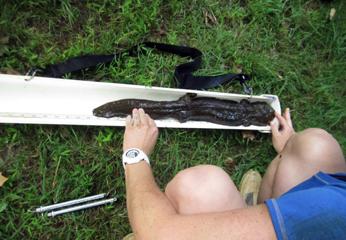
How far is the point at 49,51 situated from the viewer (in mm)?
3516

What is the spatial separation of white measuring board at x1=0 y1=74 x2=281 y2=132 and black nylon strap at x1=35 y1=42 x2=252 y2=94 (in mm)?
220

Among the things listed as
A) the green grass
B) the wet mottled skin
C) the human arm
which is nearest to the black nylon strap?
the green grass

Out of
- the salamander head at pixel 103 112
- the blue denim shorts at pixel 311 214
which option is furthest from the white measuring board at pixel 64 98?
the blue denim shorts at pixel 311 214

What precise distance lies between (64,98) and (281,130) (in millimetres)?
2035

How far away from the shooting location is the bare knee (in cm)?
289

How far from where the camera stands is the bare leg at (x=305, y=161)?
2.87 m

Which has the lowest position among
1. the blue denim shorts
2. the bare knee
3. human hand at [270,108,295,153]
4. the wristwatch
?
human hand at [270,108,295,153]

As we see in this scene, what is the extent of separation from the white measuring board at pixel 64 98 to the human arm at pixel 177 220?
3.11 feet

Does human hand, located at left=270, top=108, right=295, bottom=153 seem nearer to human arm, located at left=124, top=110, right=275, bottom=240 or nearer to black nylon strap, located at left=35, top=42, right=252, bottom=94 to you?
black nylon strap, located at left=35, top=42, right=252, bottom=94

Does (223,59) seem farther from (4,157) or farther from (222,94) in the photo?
(4,157)

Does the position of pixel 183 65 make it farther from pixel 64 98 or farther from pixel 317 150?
pixel 317 150

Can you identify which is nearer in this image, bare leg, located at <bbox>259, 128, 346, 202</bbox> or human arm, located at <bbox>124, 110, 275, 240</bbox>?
human arm, located at <bbox>124, 110, 275, 240</bbox>

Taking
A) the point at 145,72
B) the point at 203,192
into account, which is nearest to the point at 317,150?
the point at 203,192

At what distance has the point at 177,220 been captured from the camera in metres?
2.10
